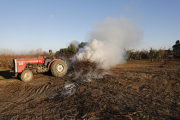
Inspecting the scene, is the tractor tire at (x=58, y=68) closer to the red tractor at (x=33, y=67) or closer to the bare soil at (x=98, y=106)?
the red tractor at (x=33, y=67)

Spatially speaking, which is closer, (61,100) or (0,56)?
(61,100)

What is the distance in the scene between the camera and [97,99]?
4777 mm

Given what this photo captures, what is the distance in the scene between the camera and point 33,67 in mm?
8242

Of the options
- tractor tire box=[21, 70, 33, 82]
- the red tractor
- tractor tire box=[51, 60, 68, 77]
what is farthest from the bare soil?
tractor tire box=[51, 60, 68, 77]

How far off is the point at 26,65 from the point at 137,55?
22.9m

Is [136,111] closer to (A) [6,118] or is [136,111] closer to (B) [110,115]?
(B) [110,115]

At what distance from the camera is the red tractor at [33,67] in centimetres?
764

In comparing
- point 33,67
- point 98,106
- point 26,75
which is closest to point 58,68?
point 33,67

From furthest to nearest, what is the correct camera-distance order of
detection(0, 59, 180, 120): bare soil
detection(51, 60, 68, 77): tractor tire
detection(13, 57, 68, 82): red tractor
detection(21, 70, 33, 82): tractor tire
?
detection(51, 60, 68, 77): tractor tire < detection(13, 57, 68, 82): red tractor < detection(21, 70, 33, 82): tractor tire < detection(0, 59, 180, 120): bare soil

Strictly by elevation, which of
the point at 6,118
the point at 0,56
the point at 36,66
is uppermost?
the point at 0,56

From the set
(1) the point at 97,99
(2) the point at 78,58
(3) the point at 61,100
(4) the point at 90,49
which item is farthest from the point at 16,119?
(4) the point at 90,49

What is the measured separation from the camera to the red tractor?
7645 millimetres

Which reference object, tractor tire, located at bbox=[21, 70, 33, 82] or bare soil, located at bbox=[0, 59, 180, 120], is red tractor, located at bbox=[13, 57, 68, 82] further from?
bare soil, located at bbox=[0, 59, 180, 120]

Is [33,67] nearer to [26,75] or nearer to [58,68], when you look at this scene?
[26,75]
